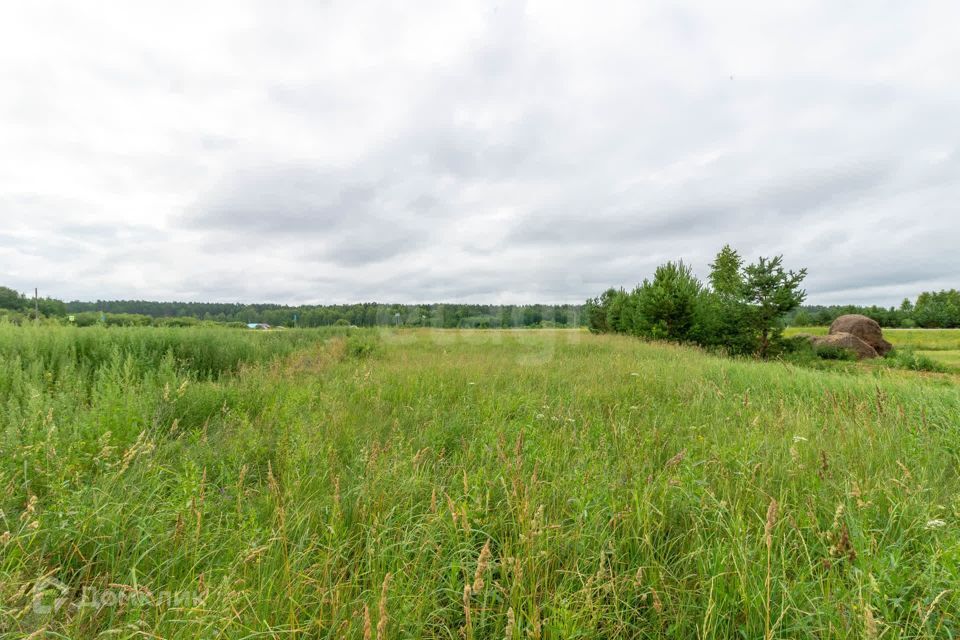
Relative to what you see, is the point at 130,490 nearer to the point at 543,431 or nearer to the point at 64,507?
the point at 64,507

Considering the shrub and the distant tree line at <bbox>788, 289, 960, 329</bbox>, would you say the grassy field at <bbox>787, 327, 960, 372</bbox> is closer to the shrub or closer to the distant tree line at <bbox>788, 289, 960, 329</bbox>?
the distant tree line at <bbox>788, 289, 960, 329</bbox>

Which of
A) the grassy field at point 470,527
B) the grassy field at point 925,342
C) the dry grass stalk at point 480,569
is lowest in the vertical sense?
the grassy field at point 925,342

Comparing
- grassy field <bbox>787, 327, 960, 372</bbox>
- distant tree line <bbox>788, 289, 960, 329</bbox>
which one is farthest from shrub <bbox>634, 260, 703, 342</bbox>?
distant tree line <bbox>788, 289, 960, 329</bbox>

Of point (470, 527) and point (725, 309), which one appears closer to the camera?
point (470, 527)

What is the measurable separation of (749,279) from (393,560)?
21.8 m

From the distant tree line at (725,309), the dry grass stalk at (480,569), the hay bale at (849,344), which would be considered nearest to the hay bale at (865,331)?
the hay bale at (849,344)

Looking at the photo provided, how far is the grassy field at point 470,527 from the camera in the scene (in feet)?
4.32

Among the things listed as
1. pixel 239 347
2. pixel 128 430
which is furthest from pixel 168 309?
pixel 128 430

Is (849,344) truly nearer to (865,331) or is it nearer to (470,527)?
(865,331)

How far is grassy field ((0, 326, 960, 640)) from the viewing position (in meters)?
1.32

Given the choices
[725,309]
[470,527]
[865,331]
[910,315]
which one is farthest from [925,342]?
[470,527]

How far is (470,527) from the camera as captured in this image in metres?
1.69

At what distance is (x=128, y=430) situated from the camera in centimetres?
279

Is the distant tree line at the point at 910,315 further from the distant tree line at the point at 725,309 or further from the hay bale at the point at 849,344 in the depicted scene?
the distant tree line at the point at 725,309
